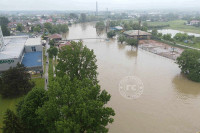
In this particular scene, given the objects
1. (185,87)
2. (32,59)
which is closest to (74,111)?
(185,87)

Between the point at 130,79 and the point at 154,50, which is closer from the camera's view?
the point at 130,79

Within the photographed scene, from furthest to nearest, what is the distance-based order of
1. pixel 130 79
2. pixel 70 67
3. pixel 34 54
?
pixel 34 54 < pixel 130 79 < pixel 70 67

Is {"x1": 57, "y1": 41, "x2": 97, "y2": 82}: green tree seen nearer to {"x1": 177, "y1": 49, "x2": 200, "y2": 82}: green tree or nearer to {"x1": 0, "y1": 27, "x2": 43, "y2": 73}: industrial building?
{"x1": 0, "y1": 27, "x2": 43, "y2": 73}: industrial building

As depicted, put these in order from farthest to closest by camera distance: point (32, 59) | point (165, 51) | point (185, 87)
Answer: point (165, 51) → point (32, 59) → point (185, 87)

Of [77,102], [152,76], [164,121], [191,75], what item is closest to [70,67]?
[77,102]

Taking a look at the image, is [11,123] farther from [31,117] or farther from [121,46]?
[121,46]

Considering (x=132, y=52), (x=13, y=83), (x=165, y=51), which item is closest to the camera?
(x=13, y=83)

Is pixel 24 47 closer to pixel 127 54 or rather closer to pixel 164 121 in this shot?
pixel 127 54

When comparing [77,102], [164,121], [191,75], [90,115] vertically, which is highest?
[77,102]
